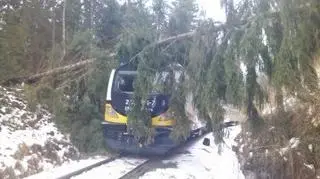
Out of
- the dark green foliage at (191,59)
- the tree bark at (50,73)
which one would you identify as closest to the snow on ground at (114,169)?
the dark green foliage at (191,59)

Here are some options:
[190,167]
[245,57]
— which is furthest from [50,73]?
[245,57]

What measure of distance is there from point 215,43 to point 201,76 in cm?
73

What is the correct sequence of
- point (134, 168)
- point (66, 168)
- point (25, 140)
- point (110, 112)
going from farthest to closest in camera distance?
point (110, 112) < point (25, 140) < point (134, 168) < point (66, 168)

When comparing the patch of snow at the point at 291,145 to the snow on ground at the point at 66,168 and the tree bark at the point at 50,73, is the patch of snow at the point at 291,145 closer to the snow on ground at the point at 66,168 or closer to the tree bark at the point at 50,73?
the snow on ground at the point at 66,168

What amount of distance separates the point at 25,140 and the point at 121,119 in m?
2.44

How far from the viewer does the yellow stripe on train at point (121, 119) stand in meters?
11.7

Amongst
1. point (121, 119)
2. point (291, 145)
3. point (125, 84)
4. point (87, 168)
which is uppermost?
point (125, 84)

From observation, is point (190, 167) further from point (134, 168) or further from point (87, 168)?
point (87, 168)

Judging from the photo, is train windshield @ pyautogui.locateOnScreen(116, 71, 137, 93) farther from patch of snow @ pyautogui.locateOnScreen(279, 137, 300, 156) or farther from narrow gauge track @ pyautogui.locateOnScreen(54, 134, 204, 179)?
patch of snow @ pyautogui.locateOnScreen(279, 137, 300, 156)

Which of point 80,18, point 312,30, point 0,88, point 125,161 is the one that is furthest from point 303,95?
point 80,18

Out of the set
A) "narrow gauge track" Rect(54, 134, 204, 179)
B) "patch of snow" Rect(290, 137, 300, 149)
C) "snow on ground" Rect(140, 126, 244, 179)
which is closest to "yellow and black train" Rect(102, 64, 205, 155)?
"narrow gauge track" Rect(54, 134, 204, 179)

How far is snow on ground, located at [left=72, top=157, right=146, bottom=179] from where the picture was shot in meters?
9.73

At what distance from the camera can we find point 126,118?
11.8 metres

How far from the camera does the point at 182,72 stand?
404 inches
